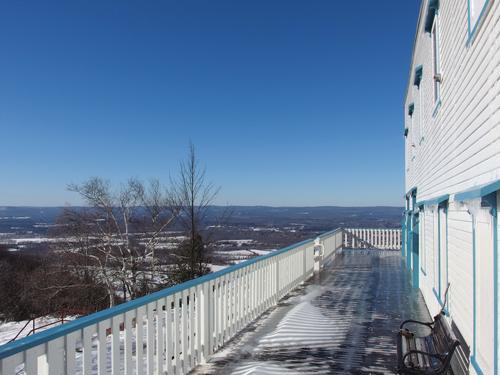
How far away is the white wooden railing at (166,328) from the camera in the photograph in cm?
218

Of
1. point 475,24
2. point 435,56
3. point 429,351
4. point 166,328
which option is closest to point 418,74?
point 435,56

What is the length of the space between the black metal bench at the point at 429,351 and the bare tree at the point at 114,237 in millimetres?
18084

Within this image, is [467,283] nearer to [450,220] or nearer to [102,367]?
[450,220]

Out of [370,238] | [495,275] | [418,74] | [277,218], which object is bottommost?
[277,218]

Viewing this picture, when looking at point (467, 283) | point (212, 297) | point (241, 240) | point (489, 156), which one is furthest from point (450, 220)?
point (241, 240)

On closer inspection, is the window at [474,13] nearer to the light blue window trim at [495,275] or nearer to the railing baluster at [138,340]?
the light blue window trim at [495,275]

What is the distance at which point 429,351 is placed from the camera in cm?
377

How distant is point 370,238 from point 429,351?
14.7m

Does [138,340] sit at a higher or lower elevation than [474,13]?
lower

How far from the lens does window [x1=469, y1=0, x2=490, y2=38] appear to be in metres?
2.99

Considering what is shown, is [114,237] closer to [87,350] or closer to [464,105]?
[87,350]

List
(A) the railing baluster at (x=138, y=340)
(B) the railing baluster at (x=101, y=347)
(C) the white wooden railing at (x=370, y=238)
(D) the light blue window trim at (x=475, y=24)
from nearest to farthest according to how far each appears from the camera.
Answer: (B) the railing baluster at (x=101, y=347)
(D) the light blue window trim at (x=475, y=24)
(A) the railing baluster at (x=138, y=340)
(C) the white wooden railing at (x=370, y=238)

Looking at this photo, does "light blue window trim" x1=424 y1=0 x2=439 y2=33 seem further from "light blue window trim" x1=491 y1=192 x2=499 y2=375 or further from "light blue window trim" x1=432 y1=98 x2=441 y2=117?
"light blue window trim" x1=491 y1=192 x2=499 y2=375

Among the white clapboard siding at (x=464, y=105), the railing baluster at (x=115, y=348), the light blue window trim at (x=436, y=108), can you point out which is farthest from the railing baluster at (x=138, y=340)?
the light blue window trim at (x=436, y=108)
